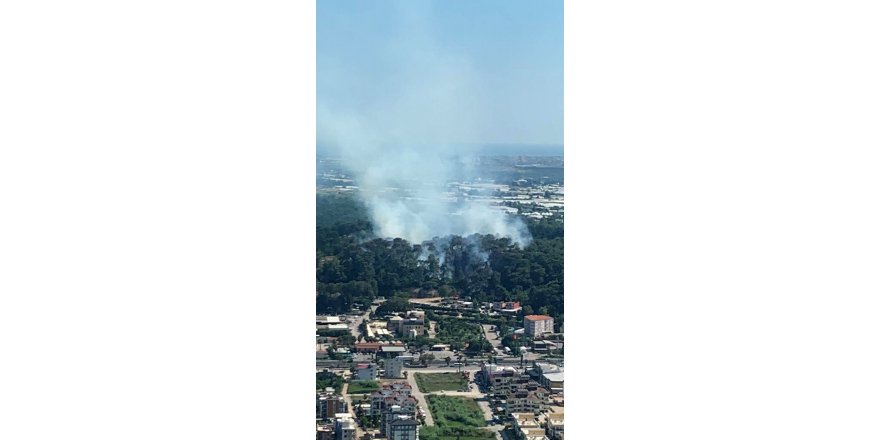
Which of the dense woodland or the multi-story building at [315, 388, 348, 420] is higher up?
the dense woodland

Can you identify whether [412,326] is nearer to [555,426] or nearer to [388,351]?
[388,351]

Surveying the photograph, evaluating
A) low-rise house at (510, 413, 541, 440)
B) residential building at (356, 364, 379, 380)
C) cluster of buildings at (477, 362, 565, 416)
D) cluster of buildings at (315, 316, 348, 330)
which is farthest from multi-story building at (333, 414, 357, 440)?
low-rise house at (510, 413, 541, 440)

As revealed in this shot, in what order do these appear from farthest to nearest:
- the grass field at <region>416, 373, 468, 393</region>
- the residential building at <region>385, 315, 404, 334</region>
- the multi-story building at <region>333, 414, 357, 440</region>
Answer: the residential building at <region>385, 315, 404, 334</region> → the grass field at <region>416, 373, 468, 393</region> → the multi-story building at <region>333, 414, 357, 440</region>

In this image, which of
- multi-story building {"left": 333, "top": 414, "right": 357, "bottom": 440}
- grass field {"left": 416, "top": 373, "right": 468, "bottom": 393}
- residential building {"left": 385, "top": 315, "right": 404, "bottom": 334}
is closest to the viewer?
multi-story building {"left": 333, "top": 414, "right": 357, "bottom": 440}

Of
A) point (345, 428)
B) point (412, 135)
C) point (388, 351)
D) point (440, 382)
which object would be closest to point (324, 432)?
point (345, 428)

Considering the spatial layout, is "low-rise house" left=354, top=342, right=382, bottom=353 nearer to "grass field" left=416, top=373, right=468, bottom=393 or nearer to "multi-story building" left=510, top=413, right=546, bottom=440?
"grass field" left=416, top=373, right=468, bottom=393
